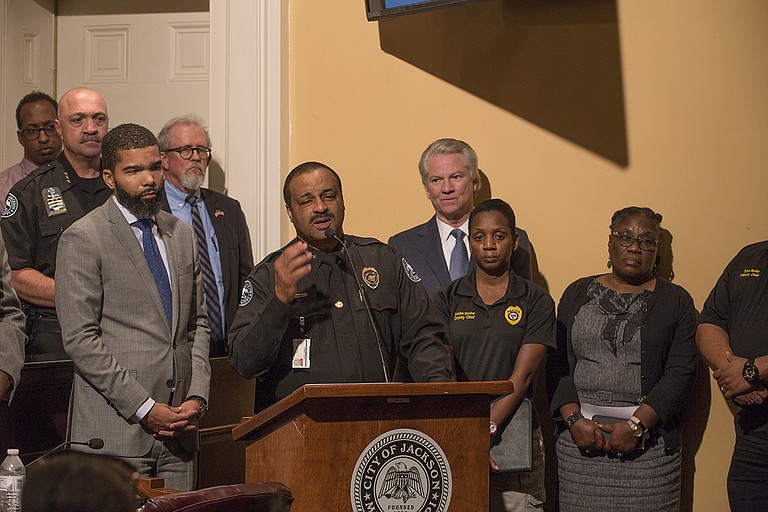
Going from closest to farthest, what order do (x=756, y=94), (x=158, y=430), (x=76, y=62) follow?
(x=158, y=430)
(x=756, y=94)
(x=76, y=62)

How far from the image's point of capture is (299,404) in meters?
2.89

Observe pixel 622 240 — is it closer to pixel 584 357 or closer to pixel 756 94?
pixel 584 357

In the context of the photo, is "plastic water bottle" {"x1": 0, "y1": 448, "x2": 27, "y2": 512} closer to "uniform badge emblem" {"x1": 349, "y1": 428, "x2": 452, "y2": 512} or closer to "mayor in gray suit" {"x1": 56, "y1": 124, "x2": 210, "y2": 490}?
"mayor in gray suit" {"x1": 56, "y1": 124, "x2": 210, "y2": 490}

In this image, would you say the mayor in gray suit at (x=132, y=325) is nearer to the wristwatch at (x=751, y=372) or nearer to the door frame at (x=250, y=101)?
the door frame at (x=250, y=101)

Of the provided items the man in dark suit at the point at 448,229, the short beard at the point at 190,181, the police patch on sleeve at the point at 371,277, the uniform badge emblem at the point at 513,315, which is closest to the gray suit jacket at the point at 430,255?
the man in dark suit at the point at 448,229

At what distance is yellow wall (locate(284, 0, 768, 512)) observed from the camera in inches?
206

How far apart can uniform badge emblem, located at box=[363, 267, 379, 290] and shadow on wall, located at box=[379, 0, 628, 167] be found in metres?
1.97

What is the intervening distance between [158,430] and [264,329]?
668 millimetres

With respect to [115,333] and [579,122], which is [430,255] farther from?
[115,333]

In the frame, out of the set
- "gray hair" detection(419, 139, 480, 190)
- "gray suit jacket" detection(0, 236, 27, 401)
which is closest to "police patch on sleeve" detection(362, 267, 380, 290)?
"gray suit jacket" detection(0, 236, 27, 401)

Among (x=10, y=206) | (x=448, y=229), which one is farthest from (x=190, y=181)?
(x=448, y=229)

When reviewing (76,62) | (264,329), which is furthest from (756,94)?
(76,62)

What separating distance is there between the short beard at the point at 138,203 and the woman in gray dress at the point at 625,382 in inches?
75.8

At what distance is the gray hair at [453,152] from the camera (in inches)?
190
